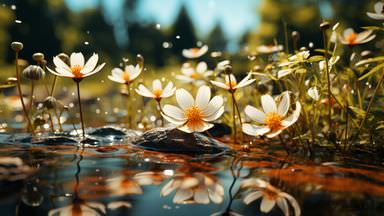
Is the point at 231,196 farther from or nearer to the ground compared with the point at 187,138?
nearer to the ground

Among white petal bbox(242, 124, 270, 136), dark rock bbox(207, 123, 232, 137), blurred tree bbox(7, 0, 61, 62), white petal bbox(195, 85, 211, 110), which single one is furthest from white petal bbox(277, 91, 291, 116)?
blurred tree bbox(7, 0, 61, 62)

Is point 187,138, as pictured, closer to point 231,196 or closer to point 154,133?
point 154,133

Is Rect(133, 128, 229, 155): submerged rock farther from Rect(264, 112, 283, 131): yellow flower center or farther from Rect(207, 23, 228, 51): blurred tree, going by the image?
Rect(207, 23, 228, 51): blurred tree

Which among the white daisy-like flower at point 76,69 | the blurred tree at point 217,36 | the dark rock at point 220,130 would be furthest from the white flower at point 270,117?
the blurred tree at point 217,36

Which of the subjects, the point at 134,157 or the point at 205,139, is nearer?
the point at 134,157

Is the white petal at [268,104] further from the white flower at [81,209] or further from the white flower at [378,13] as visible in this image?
the white flower at [81,209]

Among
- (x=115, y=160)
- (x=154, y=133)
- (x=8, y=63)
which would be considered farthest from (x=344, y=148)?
(x=8, y=63)
